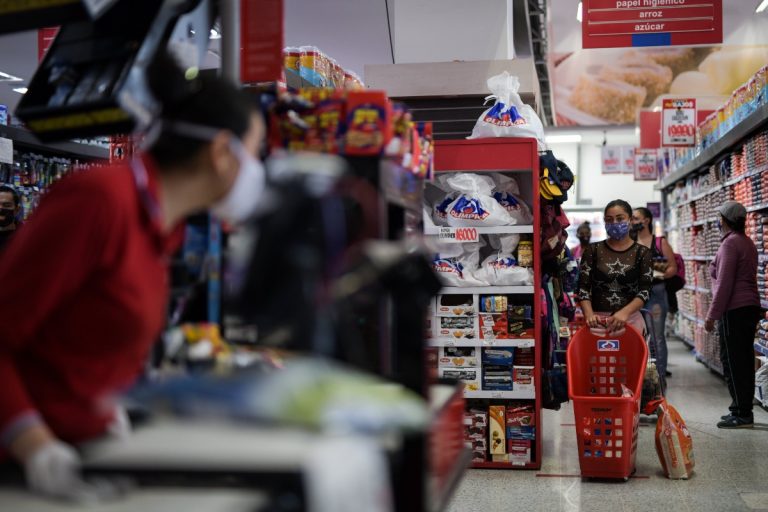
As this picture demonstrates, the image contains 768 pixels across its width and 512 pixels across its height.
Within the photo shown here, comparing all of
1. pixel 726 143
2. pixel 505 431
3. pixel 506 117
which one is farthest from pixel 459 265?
pixel 726 143

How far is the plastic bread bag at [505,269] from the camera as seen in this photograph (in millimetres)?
5523

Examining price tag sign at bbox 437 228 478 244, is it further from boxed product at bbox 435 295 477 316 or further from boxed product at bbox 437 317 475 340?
boxed product at bbox 437 317 475 340

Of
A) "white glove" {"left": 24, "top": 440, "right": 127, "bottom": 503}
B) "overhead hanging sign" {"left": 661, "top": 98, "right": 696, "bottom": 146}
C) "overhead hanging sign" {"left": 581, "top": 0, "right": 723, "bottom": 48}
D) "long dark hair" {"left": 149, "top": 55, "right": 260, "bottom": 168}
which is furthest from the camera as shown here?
"overhead hanging sign" {"left": 661, "top": 98, "right": 696, "bottom": 146}

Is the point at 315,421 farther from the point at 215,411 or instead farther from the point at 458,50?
the point at 458,50

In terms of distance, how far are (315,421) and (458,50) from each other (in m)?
6.45

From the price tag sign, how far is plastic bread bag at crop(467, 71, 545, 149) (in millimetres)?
668

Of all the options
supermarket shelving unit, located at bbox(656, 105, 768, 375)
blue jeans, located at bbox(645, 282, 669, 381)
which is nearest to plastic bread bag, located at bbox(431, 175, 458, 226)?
supermarket shelving unit, located at bbox(656, 105, 768, 375)

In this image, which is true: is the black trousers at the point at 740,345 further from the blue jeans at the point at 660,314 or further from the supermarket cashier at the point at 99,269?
the supermarket cashier at the point at 99,269

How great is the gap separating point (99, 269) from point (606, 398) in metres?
4.01

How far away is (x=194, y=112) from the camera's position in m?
1.53

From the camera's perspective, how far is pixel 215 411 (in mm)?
1326

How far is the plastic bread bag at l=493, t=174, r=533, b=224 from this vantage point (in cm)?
566

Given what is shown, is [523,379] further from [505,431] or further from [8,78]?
[8,78]

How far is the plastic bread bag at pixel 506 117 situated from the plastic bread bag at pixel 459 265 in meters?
0.78
